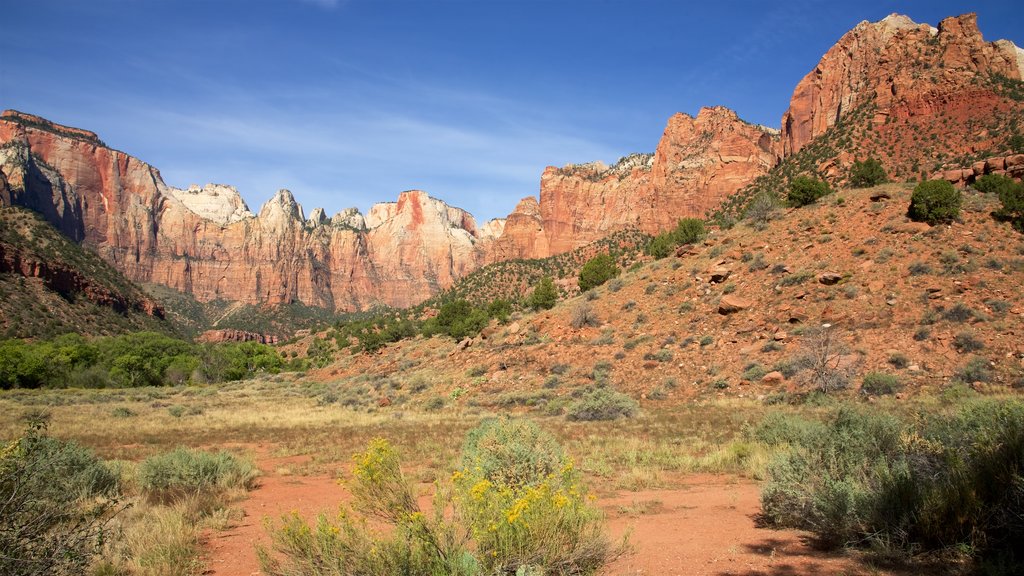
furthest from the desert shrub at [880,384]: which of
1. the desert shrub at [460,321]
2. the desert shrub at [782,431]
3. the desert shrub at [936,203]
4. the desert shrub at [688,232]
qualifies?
the desert shrub at [460,321]

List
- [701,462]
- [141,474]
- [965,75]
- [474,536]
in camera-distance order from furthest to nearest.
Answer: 1. [965,75]
2. [701,462]
3. [141,474]
4. [474,536]

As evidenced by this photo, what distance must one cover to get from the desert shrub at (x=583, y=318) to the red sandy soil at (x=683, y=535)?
A: 18.5m

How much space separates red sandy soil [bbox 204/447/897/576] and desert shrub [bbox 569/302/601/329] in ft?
60.8

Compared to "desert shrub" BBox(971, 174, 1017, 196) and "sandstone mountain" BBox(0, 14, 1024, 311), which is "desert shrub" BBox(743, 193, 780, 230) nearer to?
"desert shrub" BBox(971, 174, 1017, 196)

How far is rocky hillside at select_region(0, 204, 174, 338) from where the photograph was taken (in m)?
61.0

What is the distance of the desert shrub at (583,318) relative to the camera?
1105 inches

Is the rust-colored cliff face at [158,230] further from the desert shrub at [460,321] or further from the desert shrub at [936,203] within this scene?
the desert shrub at [936,203]

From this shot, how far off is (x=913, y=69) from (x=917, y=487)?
7231cm

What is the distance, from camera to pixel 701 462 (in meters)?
10.3

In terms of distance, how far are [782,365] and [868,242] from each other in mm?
10888

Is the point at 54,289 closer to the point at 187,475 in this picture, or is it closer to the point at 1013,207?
the point at 187,475

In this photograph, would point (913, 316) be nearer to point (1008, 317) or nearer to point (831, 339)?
point (1008, 317)

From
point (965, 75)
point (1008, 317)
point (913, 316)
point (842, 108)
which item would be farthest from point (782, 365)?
point (842, 108)

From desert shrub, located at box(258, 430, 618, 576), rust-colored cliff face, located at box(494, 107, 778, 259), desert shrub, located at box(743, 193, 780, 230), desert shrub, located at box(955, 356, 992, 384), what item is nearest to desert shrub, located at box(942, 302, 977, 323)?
desert shrub, located at box(955, 356, 992, 384)
